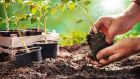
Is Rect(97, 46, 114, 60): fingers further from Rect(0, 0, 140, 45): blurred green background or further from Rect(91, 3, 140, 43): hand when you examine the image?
Rect(0, 0, 140, 45): blurred green background

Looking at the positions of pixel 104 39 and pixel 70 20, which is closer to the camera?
pixel 104 39

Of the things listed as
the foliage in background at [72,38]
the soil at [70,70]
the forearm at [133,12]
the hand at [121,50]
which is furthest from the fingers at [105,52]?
the foliage in background at [72,38]

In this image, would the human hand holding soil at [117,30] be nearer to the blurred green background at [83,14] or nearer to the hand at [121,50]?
the hand at [121,50]

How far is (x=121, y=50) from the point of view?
2.20 meters

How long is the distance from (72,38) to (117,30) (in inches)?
56.5

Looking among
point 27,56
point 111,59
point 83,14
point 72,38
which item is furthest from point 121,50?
point 72,38

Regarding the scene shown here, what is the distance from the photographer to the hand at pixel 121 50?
7.11 ft

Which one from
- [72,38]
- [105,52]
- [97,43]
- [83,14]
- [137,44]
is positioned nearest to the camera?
[137,44]

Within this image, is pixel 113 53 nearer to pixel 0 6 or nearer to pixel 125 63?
pixel 125 63

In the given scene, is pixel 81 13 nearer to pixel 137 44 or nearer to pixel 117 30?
pixel 117 30

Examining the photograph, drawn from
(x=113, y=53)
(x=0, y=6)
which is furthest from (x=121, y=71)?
(x=0, y=6)

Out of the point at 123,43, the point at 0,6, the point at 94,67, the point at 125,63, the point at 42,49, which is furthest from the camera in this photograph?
the point at 0,6

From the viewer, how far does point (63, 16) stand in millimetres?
3742

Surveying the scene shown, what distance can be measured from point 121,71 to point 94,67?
0.24 metres
